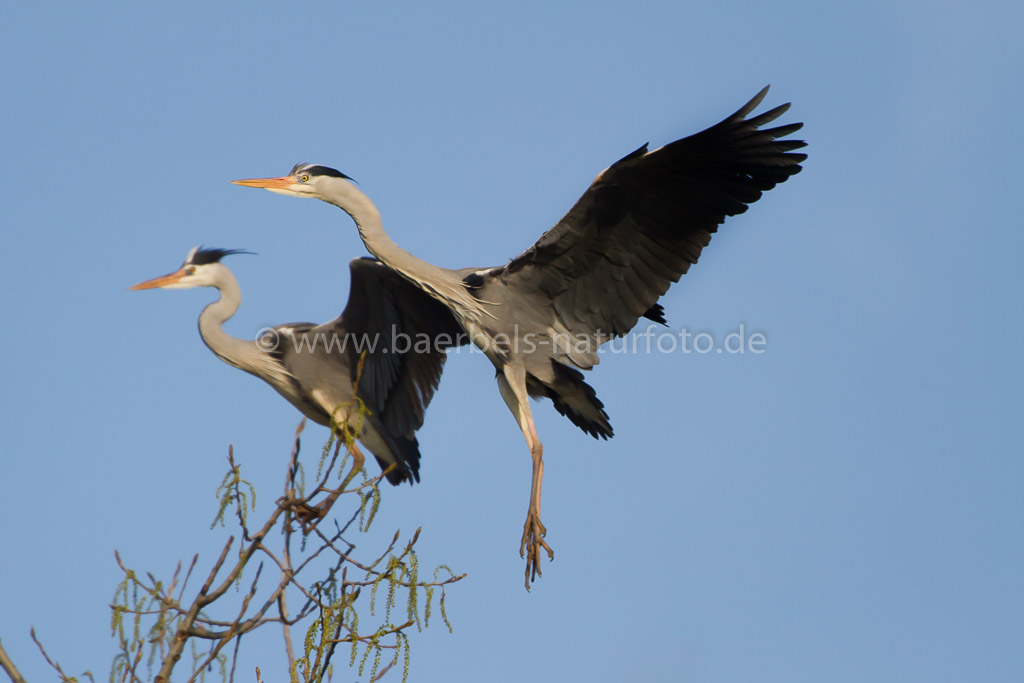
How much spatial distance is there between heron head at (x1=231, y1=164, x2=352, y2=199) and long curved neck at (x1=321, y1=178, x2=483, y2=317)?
5 cm

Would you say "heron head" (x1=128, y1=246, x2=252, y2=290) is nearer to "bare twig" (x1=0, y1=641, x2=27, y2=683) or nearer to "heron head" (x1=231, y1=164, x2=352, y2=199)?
"heron head" (x1=231, y1=164, x2=352, y2=199)

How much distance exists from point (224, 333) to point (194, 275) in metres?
0.46

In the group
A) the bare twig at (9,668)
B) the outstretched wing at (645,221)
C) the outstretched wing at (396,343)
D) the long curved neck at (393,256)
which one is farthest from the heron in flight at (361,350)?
A: the bare twig at (9,668)

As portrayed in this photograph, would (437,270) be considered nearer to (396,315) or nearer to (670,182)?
(396,315)

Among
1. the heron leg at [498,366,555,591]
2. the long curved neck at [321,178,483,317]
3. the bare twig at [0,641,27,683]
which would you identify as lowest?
the bare twig at [0,641,27,683]

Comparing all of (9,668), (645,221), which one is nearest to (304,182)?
(645,221)

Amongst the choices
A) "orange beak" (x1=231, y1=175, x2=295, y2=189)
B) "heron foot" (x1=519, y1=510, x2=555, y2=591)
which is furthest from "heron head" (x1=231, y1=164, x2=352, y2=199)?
"heron foot" (x1=519, y1=510, x2=555, y2=591)

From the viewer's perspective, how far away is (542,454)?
628 centimetres

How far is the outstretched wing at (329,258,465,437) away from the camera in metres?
7.46

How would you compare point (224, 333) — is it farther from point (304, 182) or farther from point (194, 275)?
point (304, 182)

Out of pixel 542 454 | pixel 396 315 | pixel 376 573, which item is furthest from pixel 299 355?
pixel 376 573

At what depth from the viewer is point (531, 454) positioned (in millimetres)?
6258

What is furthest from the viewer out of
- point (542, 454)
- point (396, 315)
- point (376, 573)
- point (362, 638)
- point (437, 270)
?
point (396, 315)

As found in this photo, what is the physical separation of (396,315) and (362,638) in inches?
163
